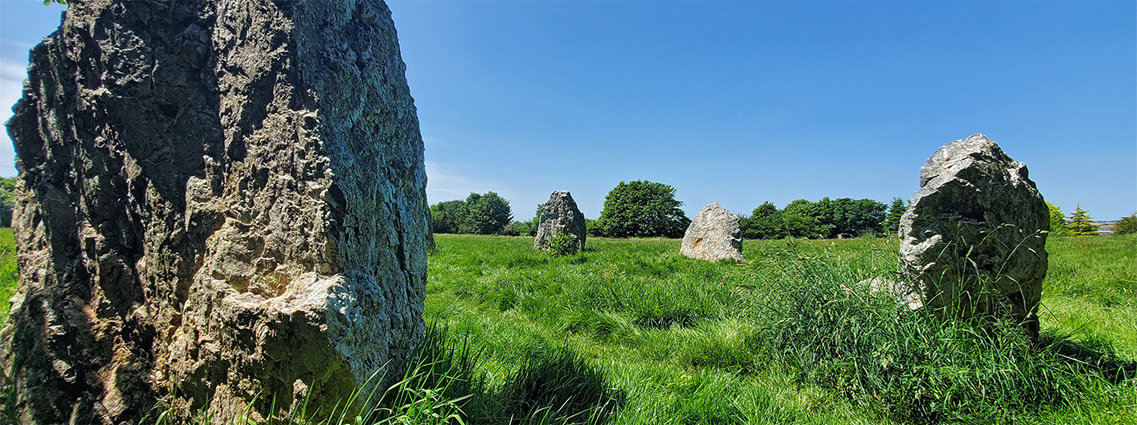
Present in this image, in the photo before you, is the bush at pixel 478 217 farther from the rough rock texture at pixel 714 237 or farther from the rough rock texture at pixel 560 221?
the rough rock texture at pixel 714 237

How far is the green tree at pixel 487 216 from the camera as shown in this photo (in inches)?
2130

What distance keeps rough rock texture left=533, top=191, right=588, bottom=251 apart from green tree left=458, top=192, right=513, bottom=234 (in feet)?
132

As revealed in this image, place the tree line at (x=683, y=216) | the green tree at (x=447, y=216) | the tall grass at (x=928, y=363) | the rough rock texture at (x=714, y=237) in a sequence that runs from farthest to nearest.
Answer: the green tree at (x=447, y=216) < the tree line at (x=683, y=216) < the rough rock texture at (x=714, y=237) < the tall grass at (x=928, y=363)

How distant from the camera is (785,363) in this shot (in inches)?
145

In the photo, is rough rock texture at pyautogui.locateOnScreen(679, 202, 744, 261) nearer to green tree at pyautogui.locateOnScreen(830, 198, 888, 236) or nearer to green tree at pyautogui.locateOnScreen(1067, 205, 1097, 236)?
green tree at pyautogui.locateOnScreen(1067, 205, 1097, 236)

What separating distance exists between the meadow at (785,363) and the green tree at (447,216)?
140ft

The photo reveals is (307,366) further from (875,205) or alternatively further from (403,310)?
(875,205)

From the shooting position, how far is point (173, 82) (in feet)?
6.73

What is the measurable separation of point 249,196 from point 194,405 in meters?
0.91

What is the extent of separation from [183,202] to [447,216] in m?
54.6

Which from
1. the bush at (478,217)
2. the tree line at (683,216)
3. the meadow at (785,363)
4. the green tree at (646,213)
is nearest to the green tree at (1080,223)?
the tree line at (683,216)

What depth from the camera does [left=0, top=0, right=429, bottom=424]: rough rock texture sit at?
1.85 m

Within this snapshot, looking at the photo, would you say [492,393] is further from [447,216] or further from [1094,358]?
[447,216]

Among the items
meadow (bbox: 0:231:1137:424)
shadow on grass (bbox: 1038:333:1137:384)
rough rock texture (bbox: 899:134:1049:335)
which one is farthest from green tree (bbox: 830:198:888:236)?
rough rock texture (bbox: 899:134:1049:335)
